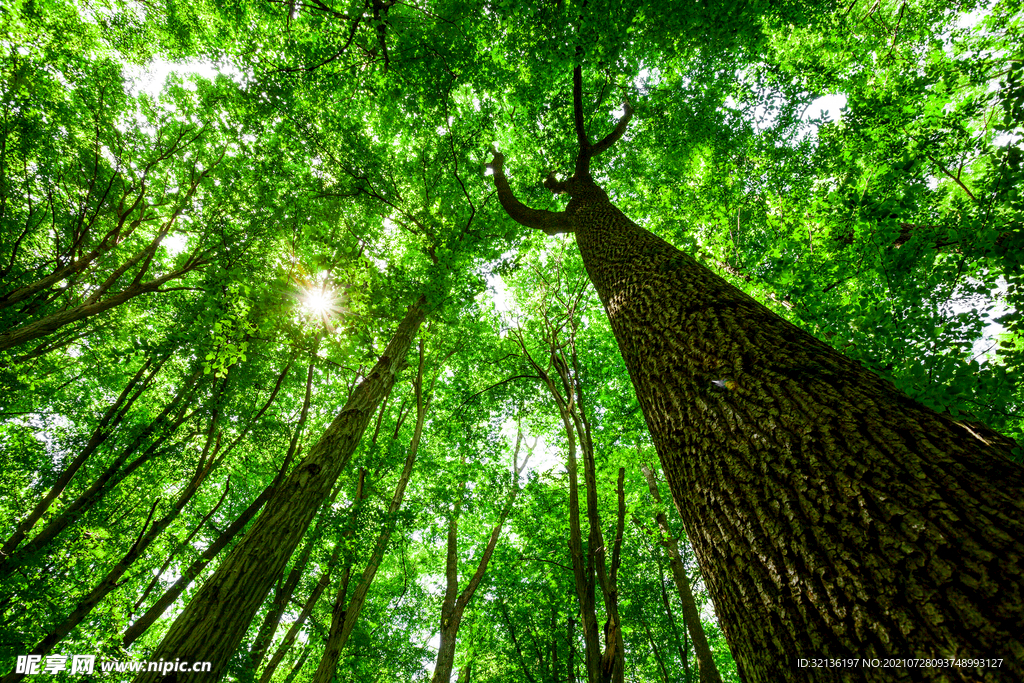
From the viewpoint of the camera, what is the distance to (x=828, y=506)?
3.97 feet

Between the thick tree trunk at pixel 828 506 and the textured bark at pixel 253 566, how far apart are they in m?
4.21

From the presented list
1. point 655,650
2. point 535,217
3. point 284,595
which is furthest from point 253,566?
point 655,650

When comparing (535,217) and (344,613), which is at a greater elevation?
(535,217)

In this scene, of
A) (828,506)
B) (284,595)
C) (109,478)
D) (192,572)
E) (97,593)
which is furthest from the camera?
(109,478)

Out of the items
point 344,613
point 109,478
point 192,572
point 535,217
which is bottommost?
point 344,613

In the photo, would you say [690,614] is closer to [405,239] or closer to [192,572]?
[192,572]

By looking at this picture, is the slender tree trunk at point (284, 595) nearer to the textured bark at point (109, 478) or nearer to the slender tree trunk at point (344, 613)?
the slender tree trunk at point (344, 613)

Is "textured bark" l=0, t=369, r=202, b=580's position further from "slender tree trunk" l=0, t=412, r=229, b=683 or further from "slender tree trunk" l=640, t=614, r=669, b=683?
"slender tree trunk" l=640, t=614, r=669, b=683

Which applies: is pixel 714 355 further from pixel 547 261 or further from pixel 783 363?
pixel 547 261

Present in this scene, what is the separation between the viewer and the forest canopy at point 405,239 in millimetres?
6348

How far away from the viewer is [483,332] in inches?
392

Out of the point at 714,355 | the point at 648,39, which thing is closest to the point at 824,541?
the point at 714,355

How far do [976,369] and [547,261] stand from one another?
7512 millimetres

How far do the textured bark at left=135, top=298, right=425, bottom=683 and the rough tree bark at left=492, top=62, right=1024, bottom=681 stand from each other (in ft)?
13.8
